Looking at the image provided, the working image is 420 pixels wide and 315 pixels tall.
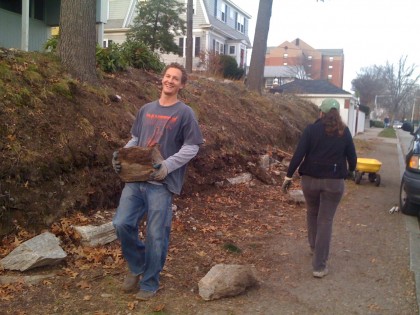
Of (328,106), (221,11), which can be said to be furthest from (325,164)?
(221,11)

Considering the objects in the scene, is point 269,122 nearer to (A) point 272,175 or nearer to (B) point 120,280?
(A) point 272,175

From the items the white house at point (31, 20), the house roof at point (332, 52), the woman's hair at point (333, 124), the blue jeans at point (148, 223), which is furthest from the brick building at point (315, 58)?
the blue jeans at point (148, 223)

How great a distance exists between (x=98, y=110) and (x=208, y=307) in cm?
396

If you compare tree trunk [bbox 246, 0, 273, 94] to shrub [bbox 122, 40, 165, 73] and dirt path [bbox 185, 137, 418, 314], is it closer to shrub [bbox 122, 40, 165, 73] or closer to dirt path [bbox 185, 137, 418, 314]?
shrub [bbox 122, 40, 165, 73]

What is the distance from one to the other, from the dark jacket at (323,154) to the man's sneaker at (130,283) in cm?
197

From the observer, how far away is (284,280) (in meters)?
4.89

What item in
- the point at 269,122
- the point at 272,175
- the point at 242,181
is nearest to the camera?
the point at 242,181

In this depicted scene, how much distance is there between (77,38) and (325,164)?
482 cm

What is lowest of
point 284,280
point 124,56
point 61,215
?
point 284,280

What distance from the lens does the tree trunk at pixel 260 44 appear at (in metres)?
18.3

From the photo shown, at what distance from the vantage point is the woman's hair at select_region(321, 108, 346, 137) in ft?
16.1

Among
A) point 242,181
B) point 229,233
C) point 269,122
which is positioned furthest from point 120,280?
point 269,122

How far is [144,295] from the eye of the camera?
13.6 feet

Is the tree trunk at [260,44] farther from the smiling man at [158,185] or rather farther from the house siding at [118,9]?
the house siding at [118,9]
